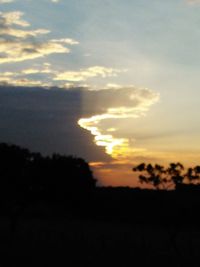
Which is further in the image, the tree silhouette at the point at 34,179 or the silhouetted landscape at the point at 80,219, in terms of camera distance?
the tree silhouette at the point at 34,179

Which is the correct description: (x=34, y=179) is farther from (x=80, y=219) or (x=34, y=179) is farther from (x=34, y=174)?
(x=80, y=219)

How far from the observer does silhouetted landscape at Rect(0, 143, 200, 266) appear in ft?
132

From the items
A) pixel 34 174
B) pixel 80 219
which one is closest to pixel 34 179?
pixel 34 174

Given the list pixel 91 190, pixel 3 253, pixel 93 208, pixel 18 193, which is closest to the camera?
pixel 3 253

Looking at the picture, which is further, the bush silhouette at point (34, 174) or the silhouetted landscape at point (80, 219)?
the bush silhouette at point (34, 174)

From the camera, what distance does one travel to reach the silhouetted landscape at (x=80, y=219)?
40.2 meters

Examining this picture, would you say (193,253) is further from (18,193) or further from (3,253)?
(18,193)

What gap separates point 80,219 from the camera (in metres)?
92.1

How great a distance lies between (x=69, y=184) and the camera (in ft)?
220

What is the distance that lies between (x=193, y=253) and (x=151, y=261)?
308 inches

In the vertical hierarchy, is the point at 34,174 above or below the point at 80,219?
above

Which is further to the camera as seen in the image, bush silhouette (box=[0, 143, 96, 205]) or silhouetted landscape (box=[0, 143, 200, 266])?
bush silhouette (box=[0, 143, 96, 205])

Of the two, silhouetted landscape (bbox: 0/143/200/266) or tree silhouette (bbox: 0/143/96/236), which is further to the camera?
tree silhouette (bbox: 0/143/96/236)

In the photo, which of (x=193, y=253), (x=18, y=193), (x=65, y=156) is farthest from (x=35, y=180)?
(x=193, y=253)
